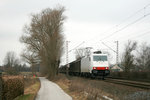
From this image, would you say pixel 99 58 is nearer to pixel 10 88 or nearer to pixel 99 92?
pixel 99 92

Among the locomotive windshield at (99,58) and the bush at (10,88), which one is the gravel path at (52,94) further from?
the locomotive windshield at (99,58)

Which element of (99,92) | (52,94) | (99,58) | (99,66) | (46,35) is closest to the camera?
(99,92)

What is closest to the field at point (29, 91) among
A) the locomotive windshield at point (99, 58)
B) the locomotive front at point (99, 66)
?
the locomotive front at point (99, 66)

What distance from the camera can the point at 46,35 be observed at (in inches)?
1583

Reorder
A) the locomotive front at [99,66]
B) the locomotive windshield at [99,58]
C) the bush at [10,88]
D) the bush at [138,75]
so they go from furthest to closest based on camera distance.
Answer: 1. the bush at [138,75]
2. the locomotive windshield at [99,58]
3. the locomotive front at [99,66]
4. the bush at [10,88]

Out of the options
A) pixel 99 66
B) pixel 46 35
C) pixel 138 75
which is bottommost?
pixel 138 75

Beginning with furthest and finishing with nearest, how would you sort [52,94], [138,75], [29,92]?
[138,75] → [29,92] → [52,94]

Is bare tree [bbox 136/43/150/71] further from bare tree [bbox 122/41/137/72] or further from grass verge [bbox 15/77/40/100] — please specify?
grass verge [bbox 15/77/40/100]

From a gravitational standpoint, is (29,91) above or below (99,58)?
below

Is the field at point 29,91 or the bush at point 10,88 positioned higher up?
the bush at point 10,88

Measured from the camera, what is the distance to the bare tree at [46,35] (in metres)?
39.7

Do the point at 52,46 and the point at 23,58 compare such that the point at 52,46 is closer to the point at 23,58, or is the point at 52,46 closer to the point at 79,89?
the point at 23,58

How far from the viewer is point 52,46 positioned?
40.0m

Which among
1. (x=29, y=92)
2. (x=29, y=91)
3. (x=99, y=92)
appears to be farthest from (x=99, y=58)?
(x=99, y=92)
